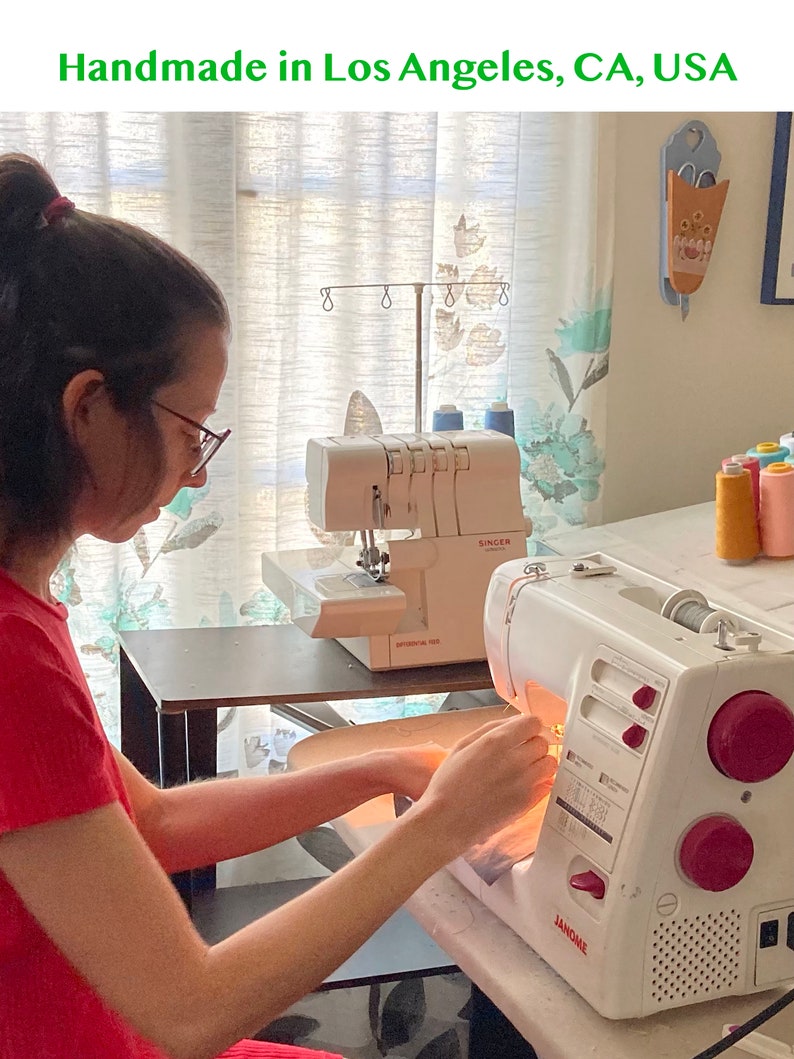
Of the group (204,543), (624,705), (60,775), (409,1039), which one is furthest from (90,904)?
(409,1039)

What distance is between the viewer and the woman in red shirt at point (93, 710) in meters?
0.80

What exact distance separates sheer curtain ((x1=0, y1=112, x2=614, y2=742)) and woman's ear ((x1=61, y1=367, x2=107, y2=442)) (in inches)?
43.1

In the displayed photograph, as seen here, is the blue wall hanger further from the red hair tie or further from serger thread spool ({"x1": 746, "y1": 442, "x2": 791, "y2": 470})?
the red hair tie

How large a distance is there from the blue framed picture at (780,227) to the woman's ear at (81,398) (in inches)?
70.2

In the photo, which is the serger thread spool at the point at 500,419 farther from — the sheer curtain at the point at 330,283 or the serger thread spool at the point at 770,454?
the serger thread spool at the point at 770,454

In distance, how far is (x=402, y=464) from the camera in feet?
5.35

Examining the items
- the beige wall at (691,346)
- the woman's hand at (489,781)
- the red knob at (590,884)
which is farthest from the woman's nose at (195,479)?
the beige wall at (691,346)

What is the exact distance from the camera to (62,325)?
83 centimetres

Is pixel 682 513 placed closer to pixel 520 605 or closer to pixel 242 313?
pixel 242 313

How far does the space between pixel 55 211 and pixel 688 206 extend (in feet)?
5.21

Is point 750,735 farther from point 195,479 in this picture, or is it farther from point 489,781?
point 195,479

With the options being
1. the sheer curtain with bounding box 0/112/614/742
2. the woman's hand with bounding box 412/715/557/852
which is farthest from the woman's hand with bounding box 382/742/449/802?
the sheer curtain with bounding box 0/112/614/742

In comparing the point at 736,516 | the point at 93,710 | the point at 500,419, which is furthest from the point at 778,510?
the point at 93,710

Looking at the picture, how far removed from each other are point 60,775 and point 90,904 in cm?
9
